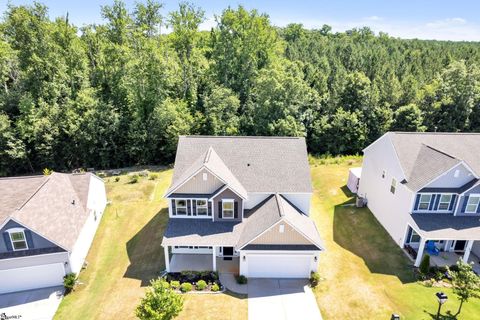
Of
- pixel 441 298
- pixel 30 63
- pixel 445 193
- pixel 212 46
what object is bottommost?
pixel 441 298

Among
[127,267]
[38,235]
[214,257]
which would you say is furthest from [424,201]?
[38,235]

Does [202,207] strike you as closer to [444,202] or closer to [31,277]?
[31,277]

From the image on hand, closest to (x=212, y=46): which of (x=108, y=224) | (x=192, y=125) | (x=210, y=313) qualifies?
(x=192, y=125)

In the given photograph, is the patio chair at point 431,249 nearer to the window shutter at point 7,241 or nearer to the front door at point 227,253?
the front door at point 227,253

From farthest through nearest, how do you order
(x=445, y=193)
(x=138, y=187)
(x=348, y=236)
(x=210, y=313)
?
(x=138, y=187), (x=348, y=236), (x=445, y=193), (x=210, y=313)

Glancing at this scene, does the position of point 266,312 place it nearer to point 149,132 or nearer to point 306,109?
point 149,132

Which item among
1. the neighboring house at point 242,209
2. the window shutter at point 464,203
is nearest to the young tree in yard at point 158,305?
the neighboring house at point 242,209
